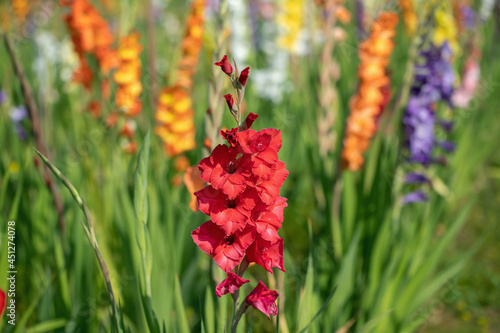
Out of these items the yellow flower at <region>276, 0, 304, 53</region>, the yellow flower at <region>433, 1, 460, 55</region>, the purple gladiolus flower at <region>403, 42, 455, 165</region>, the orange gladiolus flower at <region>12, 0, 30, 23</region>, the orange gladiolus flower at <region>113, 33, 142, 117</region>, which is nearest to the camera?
the purple gladiolus flower at <region>403, 42, 455, 165</region>

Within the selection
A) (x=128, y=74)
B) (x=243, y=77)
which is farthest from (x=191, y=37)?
(x=243, y=77)

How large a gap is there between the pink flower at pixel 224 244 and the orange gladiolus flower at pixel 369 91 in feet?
4.31

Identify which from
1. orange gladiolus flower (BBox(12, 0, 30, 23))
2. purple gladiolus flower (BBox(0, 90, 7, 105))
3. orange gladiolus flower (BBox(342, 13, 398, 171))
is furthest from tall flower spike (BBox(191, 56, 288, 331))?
orange gladiolus flower (BBox(12, 0, 30, 23))

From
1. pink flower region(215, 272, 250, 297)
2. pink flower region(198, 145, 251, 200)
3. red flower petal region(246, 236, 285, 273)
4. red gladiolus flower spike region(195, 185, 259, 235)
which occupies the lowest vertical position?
pink flower region(215, 272, 250, 297)

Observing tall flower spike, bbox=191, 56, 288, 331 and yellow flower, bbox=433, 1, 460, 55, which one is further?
yellow flower, bbox=433, 1, 460, 55

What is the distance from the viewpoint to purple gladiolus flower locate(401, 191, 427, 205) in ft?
6.51

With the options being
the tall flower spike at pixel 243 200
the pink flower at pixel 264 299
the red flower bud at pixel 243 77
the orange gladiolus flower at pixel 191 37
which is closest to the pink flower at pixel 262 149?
the tall flower spike at pixel 243 200

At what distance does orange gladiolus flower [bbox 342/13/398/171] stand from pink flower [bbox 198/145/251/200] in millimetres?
1330

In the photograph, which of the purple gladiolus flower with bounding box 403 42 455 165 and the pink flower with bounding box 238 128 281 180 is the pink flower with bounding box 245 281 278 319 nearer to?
the pink flower with bounding box 238 128 281 180

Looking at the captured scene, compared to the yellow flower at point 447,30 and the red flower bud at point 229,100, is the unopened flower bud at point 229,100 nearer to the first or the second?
the red flower bud at point 229,100

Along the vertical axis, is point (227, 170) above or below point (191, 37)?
below

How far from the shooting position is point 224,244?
2.56 ft

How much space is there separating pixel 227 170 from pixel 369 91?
1426 mm

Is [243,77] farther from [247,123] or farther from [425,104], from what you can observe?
[425,104]
